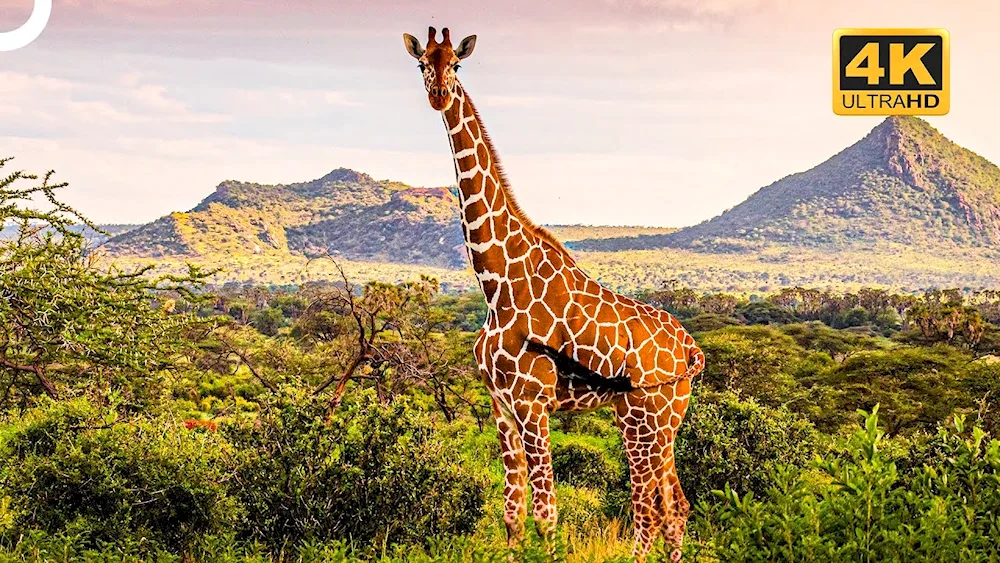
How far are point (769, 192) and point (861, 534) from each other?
644ft

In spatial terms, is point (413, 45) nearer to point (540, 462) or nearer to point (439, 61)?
point (439, 61)

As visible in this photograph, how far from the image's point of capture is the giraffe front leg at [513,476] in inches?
249

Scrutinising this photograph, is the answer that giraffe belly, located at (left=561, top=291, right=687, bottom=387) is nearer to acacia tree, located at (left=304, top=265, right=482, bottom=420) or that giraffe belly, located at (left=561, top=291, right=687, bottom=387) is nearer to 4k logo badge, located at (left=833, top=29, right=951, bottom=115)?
acacia tree, located at (left=304, top=265, right=482, bottom=420)

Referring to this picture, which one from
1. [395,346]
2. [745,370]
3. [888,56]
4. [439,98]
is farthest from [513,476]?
[888,56]

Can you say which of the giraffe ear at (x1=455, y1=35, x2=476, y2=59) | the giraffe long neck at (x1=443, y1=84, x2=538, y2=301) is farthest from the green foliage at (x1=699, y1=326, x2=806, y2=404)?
the giraffe ear at (x1=455, y1=35, x2=476, y2=59)

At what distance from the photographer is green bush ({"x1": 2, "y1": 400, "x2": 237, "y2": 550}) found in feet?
23.7

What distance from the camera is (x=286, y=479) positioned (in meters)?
6.87

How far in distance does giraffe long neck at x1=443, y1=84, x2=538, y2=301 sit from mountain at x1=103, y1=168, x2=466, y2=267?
143 meters

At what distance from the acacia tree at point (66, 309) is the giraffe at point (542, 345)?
6.73 m

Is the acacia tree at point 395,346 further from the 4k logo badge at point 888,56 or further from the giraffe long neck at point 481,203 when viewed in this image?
the 4k logo badge at point 888,56

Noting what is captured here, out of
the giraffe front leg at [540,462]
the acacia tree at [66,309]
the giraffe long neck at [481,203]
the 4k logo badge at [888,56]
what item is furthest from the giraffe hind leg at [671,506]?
the 4k logo badge at [888,56]

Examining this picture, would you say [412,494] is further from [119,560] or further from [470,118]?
[470,118]

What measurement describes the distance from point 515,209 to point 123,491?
3368 mm

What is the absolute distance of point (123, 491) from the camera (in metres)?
7.13
